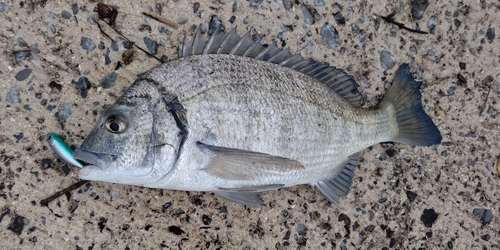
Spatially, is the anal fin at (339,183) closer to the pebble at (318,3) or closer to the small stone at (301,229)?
the small stone at (301,229)

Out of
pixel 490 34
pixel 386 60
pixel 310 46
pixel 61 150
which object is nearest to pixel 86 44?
pixel 61 150

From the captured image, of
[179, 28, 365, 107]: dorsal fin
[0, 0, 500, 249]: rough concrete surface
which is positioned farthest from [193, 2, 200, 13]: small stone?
[179, 28, 365, 107]: dorsal fin

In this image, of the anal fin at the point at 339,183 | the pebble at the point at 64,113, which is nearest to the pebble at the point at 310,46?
the anal fin at the point at 339,183

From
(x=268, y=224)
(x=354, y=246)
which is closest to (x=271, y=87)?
(x=268, y=224)

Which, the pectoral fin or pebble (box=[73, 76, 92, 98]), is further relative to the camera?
pebble (box=[73, 76, 92, 98])

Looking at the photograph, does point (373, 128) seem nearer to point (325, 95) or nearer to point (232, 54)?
point (325, 95)

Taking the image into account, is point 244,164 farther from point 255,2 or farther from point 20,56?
point 20,56

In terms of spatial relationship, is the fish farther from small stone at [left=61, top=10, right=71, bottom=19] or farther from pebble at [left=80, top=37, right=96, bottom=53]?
small stone at [left=61, top=10, right=71, bottom=19]
